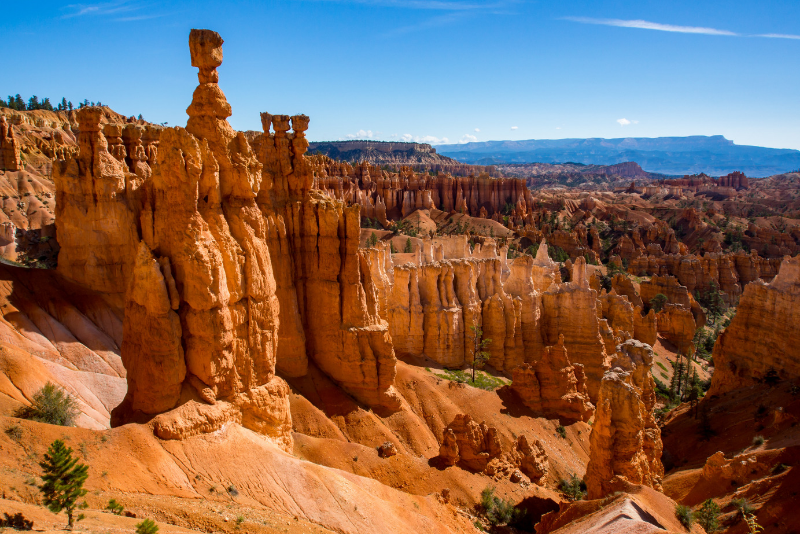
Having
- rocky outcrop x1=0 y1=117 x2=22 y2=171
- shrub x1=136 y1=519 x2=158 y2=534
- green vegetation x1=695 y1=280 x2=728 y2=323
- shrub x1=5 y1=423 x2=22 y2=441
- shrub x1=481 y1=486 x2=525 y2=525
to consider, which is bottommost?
green vegetation x1=695 y1=280 x2=728 y2=323

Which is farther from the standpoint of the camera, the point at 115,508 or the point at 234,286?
the point at 234,286

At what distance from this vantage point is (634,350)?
22.5 meters

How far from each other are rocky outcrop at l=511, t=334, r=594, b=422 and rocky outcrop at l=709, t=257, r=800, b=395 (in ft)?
36.8

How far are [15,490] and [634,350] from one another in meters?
21.5

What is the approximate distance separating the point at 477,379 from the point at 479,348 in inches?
104

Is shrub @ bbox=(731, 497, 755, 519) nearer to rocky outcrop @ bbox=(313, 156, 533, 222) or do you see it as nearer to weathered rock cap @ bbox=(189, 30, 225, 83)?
weathered rock cap @ bbox=(189, 30, 225, 83)

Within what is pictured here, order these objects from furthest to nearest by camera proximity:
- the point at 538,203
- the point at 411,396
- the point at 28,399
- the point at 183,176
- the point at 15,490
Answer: the point at 538,203
the point at 411,396
the point at 28,399
the point at 183,176
the point at 15,490

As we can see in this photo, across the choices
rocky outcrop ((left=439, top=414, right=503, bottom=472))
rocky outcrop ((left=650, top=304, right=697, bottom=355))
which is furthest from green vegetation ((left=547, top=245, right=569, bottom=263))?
rocky outcrop ((left=439, top=414, right=503, bottom=472))

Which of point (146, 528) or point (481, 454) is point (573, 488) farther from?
point (146, 528)


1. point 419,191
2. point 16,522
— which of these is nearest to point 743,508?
point 16,522

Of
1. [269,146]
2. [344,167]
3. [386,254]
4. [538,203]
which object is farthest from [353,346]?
[538,203]

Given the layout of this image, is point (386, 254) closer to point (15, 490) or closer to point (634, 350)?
point (634, 350)

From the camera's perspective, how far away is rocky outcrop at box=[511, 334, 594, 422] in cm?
2838

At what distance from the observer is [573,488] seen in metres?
23.0
